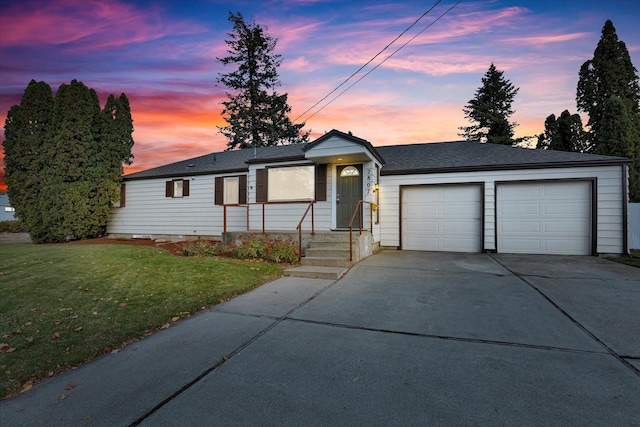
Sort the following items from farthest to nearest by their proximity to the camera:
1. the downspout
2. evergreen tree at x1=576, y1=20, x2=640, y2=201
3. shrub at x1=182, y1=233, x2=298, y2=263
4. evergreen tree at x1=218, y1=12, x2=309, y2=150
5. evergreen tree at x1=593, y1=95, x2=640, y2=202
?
evergreen tree at x1=218, y1=12, x2=309, y2=150, evergreen tree at x1=576, y1=20, x2=640, y2=201, evergreen tree at x1=593, y1=95, x2=640, y2=202, the downspout, shrub at x1=182, y1=233, x2=298, y2=263

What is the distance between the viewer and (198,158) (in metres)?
14.8

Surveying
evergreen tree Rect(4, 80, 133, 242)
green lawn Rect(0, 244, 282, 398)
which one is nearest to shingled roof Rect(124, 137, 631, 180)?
evergreen tree Rect(4, 80, 133, 242)

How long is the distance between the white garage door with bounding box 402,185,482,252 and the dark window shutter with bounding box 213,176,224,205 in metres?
7.22

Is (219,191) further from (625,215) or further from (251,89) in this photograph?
(251,89)

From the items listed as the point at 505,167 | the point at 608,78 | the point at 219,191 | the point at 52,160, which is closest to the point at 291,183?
the point at 219,191

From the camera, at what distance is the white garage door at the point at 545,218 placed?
870 centimetres

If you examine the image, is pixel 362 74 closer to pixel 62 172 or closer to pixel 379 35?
pixel 379 35

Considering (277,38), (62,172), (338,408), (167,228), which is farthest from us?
(277,38)

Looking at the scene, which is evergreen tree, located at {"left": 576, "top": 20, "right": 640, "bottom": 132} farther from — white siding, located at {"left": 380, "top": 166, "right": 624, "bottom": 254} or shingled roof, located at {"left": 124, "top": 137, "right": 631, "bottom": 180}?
white siding, located at {"left": 380, "top": 166, "right": 624, "bottom": 254}

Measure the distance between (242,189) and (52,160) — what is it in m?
8.13

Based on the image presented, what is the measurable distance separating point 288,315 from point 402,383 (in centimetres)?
199

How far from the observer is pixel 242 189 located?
456 inches

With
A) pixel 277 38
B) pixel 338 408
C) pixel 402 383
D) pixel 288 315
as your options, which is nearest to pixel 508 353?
pixel 402 383

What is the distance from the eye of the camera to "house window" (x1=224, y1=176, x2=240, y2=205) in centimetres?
1188
